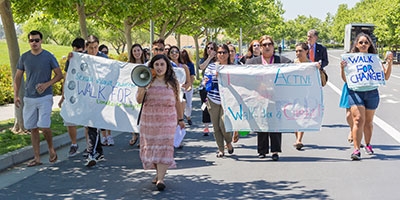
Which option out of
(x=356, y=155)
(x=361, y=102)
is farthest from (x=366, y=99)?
(x=356, y=155)

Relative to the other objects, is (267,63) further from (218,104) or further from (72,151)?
(72,151)

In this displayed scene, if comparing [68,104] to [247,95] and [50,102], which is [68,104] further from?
[247,95]

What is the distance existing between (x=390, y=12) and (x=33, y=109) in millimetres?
44888

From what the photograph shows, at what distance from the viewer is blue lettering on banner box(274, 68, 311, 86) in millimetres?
8086

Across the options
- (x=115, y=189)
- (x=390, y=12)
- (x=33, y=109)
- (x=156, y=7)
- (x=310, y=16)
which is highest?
(x=310, y=16)

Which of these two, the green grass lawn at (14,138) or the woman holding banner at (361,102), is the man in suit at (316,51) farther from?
the green grass lawn at (14,138)

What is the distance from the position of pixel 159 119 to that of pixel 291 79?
2.58 meters

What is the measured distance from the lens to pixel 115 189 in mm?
6500

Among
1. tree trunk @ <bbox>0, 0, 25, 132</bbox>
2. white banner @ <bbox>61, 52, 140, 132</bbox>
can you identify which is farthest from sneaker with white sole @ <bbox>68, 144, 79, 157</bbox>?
tree trunk @ <bbox>0, 0, 25, 132</bbox>

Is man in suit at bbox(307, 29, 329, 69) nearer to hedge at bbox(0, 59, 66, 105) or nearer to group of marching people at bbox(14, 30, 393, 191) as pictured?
group of marching people at bbox(14, 30, 393, 191)

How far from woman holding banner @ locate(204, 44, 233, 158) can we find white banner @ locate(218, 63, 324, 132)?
0.23 meters

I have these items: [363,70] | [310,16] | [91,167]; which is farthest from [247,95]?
[310,16]

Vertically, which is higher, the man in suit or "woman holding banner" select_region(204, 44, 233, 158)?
the man in suit

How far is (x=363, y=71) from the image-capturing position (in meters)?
7.98
